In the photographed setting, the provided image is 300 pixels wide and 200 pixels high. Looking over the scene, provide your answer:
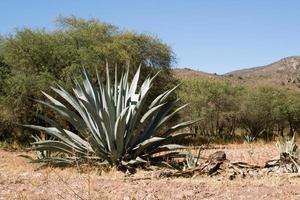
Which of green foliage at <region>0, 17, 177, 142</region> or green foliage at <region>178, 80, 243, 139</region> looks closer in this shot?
green foliage at <region>0, 17, 177, 142</region>

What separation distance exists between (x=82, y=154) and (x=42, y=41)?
13.6 m

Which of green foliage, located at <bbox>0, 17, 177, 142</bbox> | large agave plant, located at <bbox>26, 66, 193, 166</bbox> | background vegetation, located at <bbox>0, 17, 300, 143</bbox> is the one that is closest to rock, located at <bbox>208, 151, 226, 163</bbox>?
large agave plant, located at <bbox>26, 66, 193, 166</bbox>

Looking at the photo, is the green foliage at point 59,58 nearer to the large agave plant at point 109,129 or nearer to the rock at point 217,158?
the large agave plant at point 109,129

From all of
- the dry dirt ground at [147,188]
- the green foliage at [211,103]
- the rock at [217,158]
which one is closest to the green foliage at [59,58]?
the green foliage at [211,103]

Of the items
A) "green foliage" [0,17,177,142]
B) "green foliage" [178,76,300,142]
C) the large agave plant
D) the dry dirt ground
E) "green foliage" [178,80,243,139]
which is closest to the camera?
the dry dirt ground

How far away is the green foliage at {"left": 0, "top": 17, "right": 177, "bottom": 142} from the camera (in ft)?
67.7

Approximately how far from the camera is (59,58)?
21797mm

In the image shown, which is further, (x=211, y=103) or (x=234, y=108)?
(x=211, y=103)

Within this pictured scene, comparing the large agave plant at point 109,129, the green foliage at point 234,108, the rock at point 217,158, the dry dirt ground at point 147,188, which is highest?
the green foliage at point 234,108

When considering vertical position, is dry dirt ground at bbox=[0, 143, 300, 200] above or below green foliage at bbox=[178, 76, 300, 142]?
below

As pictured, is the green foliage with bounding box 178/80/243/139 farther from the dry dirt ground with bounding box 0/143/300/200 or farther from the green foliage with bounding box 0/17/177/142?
the dry dirt ground with bounding box 0/143/300/200

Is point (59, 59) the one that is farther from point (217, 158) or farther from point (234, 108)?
point (234, 108)

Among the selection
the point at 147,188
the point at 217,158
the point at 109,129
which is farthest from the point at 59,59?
the point at 147,188

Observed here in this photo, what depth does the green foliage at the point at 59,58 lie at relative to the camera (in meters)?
20.6
